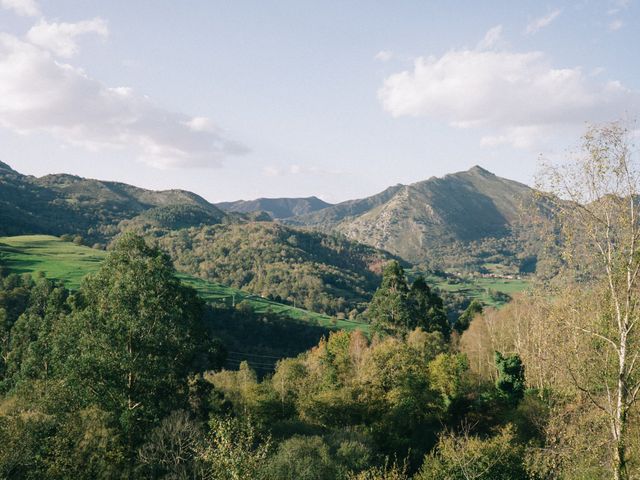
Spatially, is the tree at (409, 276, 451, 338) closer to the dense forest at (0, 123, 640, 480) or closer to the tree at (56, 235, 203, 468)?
the dense forest at (0, 123, 640, 480)

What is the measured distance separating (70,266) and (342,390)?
347 ft

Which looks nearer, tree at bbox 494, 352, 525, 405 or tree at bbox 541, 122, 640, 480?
tree at bbox 541, 122, 640, 480

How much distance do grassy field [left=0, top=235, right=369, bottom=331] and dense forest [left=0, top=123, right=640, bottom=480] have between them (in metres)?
62.7

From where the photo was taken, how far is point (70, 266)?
395ft

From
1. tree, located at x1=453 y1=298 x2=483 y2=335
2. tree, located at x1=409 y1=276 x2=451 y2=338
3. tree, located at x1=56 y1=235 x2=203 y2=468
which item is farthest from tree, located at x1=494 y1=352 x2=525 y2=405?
tree, located at x1=56 y1=235 x2=203 y2=468

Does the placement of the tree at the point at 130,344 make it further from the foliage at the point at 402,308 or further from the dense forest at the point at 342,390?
the foliage at the point at 402,308

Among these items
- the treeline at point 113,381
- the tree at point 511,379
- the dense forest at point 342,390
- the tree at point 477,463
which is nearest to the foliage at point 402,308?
the dense forest at point 342,390

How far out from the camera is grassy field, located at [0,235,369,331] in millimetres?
112562

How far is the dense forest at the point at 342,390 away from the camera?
50.6 ft

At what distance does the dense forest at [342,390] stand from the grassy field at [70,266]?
6270cm

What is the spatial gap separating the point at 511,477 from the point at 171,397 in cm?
2296

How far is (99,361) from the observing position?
2641 centimetres

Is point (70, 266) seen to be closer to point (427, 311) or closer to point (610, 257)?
point (427, 311)

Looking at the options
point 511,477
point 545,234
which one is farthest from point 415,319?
point 545,234
